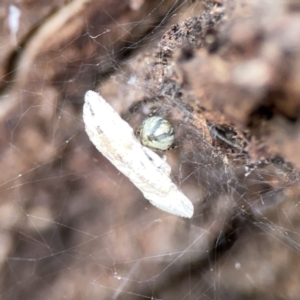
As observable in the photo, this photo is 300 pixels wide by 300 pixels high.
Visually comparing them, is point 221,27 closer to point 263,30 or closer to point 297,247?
point 263,30
